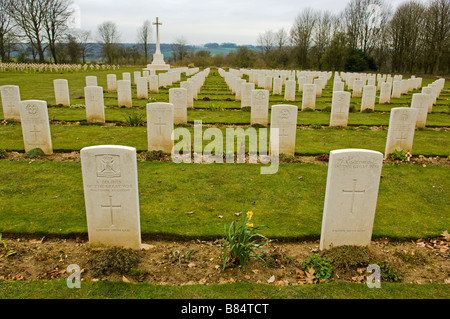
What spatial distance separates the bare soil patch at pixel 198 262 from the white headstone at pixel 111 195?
264mm

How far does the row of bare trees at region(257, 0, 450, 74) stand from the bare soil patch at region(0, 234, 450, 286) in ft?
141

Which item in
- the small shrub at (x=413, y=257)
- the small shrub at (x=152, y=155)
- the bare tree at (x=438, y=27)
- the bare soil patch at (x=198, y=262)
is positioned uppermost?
the bare tree at (x=438, y=27)

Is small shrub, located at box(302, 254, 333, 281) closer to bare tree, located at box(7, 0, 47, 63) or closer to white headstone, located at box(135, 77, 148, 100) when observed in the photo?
white headstone, located at box(135, 77, 148, 100)

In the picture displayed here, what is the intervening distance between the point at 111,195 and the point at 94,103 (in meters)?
8.51

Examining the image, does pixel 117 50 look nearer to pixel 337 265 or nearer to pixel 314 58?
pixel 314 58

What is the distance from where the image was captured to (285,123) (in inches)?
338

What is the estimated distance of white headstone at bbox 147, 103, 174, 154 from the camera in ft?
27.9

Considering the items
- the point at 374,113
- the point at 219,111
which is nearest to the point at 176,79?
the point at 219,111

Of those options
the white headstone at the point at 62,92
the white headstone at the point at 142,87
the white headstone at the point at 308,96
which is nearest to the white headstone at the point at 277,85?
the white headstone at the point at 308,96

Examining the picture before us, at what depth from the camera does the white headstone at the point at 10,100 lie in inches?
457

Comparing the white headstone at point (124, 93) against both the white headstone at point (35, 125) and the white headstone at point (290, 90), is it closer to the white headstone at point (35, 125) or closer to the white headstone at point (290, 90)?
the white headstone at point (35, 125)

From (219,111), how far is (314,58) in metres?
45.0

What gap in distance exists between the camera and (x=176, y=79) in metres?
28.8
